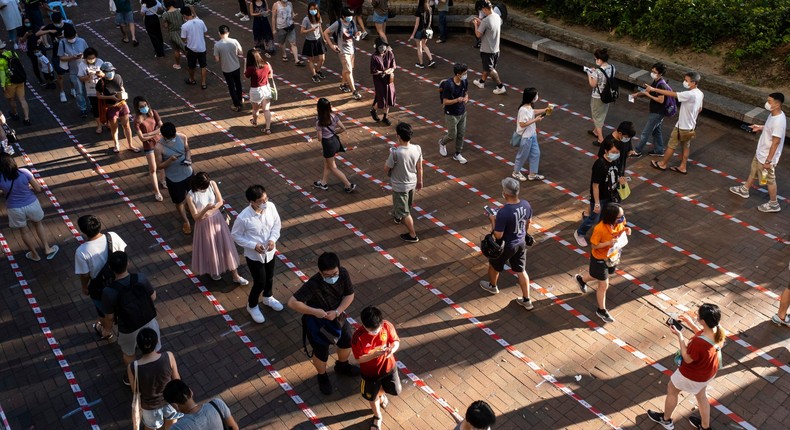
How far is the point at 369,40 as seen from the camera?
712 inches

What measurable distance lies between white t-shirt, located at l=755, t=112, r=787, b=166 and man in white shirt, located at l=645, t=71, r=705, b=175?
1.17m

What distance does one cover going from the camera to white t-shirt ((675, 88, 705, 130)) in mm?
11523

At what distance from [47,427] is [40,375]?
905 mm

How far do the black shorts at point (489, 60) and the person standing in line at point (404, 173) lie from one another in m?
5.38

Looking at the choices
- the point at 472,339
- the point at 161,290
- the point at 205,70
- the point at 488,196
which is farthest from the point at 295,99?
the point at 472,339

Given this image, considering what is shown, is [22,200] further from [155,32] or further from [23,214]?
[155,32]

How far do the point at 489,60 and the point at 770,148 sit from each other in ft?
20.0

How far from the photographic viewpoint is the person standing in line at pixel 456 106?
1198 cm

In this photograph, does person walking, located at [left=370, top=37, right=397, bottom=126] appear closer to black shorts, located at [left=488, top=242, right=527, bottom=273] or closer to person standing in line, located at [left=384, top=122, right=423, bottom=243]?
person standing in line, located at [left=384, top=122, right=423, bottom=243]

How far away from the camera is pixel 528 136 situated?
1153 cm

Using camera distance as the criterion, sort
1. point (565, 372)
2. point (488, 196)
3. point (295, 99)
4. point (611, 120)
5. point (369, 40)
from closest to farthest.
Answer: point (565, 372) → point (488, 196) → point (611, 120) → point (295, 99) → point (369, 40)

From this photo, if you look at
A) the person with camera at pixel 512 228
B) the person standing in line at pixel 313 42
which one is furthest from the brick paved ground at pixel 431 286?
the person standing in line at pixel 313 42

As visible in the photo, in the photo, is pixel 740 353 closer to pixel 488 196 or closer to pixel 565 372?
pixel 565 372

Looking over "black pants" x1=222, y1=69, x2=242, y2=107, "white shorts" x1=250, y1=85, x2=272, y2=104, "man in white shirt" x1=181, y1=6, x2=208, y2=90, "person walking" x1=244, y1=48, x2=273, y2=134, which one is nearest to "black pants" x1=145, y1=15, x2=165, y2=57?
"man in white shirt" x1=181, y1=6, x2=208, y2=90
